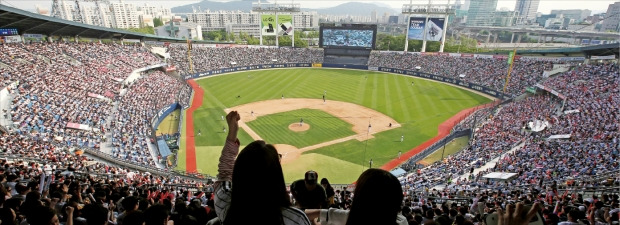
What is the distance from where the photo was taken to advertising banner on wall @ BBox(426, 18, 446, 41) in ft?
208

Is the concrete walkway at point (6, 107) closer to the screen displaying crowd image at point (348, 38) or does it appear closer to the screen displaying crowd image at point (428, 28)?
the screen displaying crowd image at point (348, 38)

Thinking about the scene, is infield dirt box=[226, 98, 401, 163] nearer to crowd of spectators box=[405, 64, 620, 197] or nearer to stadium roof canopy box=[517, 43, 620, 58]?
crowd of spectators box=[405, 64, 620, 197]

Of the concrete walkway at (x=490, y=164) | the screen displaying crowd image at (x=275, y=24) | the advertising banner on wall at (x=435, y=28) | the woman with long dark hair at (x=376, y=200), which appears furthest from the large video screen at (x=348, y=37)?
the woman with long dark hair at (x=376, y=200)

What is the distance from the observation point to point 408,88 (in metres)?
49.3

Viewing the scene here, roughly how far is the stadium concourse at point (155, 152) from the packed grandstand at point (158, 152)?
0.07m

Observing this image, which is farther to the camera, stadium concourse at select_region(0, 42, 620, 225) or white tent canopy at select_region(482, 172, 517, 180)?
white tent canopy at select_region(482, 172, 517, 180)

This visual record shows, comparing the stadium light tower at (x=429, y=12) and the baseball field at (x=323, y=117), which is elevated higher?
the stadium light tower at (x=429, y=12)

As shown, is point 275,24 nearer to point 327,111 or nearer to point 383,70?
point 383,70

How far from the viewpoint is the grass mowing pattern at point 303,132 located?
2805 centimetres

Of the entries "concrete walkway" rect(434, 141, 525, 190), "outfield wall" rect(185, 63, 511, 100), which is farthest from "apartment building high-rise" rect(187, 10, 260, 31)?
"concrete walkway" rect(434, 141, 525, 190)

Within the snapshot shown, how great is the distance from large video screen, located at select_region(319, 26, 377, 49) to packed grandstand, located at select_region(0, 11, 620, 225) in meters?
26.5

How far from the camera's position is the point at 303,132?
97.5ft

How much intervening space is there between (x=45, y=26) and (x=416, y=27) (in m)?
60.3

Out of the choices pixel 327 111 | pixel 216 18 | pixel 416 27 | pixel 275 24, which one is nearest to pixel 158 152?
pixel 327 111
